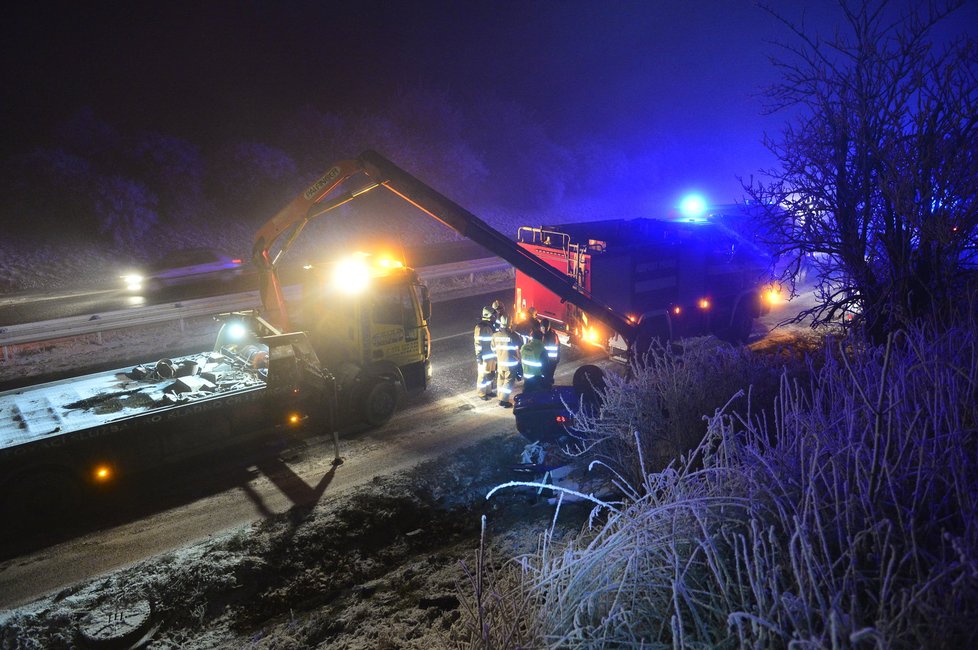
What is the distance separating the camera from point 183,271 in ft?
75.4

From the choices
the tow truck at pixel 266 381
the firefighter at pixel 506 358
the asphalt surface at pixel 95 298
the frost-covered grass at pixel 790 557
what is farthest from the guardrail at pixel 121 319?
the frost-covered grass at pixel 790 557

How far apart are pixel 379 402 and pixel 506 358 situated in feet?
7.57

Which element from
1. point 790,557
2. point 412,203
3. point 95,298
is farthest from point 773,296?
point 95,298

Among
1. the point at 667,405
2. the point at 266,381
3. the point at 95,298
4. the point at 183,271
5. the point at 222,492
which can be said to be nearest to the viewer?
the point at 667,405

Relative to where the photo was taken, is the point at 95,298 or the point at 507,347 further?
the point at 95,298

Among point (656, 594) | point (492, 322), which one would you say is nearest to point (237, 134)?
point (492, 322)

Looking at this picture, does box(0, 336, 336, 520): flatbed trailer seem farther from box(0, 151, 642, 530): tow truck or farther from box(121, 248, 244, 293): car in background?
box(121, 248, 244, 293): car in background

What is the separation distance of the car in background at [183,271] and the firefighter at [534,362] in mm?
16266

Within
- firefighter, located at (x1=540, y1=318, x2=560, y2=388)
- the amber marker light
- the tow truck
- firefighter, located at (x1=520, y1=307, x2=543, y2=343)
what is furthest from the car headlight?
the amber marker light

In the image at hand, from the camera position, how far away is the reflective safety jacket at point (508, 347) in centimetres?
1022

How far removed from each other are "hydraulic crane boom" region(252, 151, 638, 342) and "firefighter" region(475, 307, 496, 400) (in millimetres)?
1294

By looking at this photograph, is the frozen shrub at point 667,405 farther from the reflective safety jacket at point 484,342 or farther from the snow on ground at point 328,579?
the reflective safety jacket at point 484,342

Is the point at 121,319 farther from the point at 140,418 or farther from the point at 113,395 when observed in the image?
the point at 140,418

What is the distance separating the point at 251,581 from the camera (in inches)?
221
